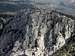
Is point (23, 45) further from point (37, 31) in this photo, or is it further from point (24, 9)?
point (24, 9)

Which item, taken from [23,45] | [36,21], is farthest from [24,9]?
[23,45]

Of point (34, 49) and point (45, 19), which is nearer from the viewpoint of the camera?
point (34, 49)

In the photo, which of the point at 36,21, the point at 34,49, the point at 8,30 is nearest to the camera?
the point at 34,49

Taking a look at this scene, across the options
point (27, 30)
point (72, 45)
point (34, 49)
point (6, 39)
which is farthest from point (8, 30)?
point (72, 45)

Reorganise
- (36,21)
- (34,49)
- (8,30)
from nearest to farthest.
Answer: (34,49) < (36,21) < (8,30)

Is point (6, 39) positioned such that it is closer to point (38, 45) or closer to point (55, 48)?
point (38, 45)

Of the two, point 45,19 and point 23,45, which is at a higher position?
point 45,19
